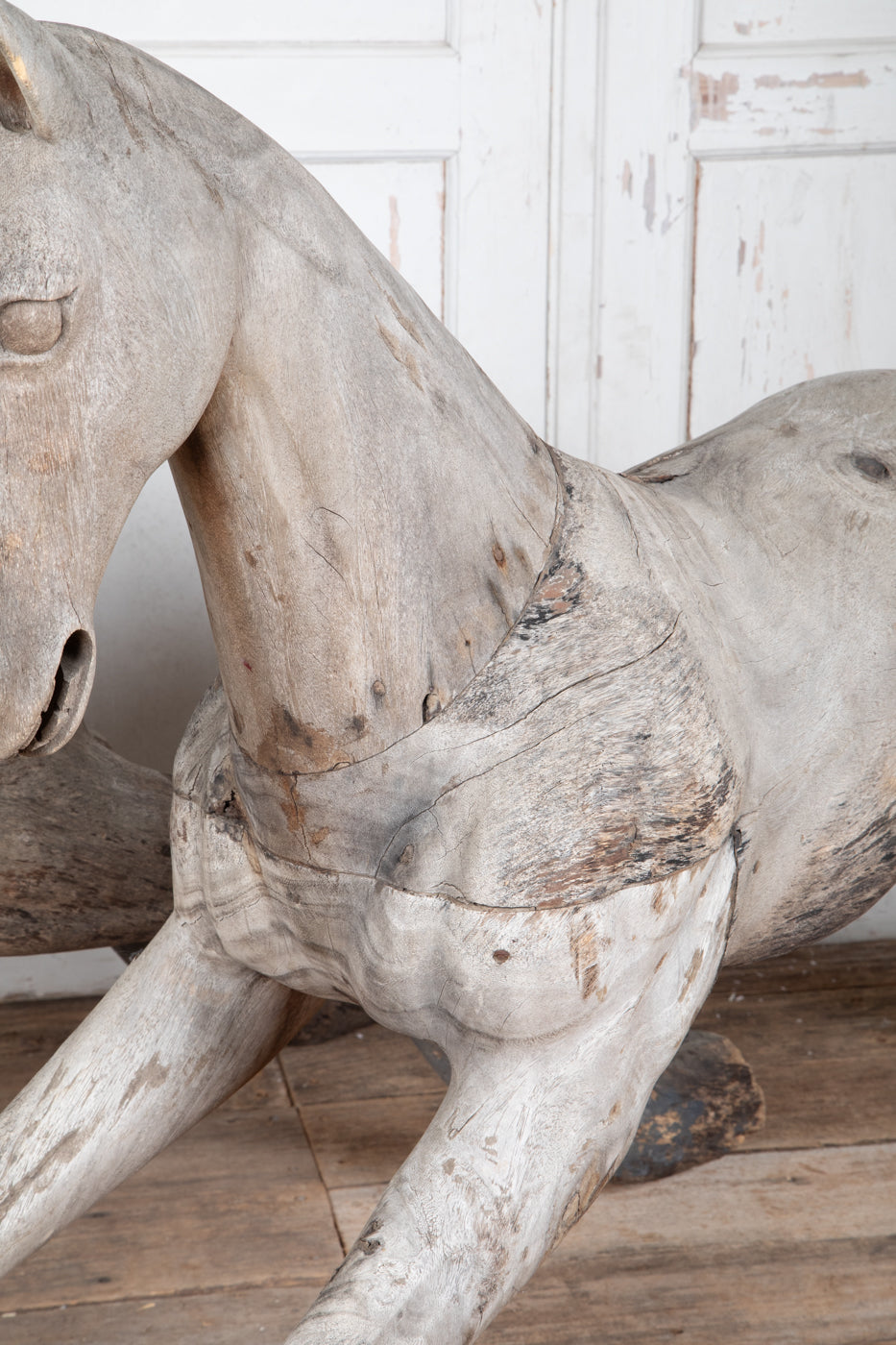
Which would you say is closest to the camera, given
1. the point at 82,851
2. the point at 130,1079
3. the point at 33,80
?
the point at 33,80

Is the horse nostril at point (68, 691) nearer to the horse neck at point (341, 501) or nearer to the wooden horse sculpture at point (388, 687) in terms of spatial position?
the wooden horse sculpture at point (388, 687)

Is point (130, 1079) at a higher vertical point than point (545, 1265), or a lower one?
higher

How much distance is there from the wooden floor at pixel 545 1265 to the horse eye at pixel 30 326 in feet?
2.70

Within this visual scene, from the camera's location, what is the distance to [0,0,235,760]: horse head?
23.5 inches

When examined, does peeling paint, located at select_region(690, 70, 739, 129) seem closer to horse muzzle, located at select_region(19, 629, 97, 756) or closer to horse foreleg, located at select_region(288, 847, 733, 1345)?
horse foreleg, located at select_region(288, 847, 733, 1345)

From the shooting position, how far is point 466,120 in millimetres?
1611

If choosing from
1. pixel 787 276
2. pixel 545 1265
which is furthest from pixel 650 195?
pixel 545 1265

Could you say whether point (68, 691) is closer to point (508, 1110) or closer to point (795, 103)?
point (508, 1110)

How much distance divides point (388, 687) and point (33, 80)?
364mm

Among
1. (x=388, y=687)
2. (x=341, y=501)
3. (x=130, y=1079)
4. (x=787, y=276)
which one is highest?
(x=787, y=276)

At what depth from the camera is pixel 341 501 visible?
747mm

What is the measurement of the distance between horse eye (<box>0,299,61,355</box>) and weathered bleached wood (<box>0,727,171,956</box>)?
705 mm

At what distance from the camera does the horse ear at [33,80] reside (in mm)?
569

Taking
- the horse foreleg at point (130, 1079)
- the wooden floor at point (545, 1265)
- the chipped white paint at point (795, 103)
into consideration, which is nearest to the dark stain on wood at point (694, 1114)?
the wooden floor at point (545, 1265)
